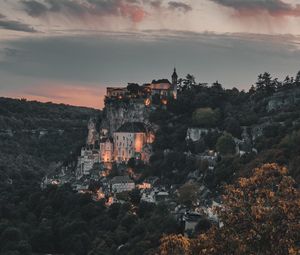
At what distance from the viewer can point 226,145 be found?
245 ft

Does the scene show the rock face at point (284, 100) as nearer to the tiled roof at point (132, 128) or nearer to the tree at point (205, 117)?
the tree at point (205, 117)

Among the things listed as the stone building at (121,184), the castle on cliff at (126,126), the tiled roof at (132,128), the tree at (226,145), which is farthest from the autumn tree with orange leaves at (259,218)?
the tiled roof at (132,128)

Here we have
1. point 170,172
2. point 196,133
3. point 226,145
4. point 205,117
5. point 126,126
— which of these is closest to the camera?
point 226,145

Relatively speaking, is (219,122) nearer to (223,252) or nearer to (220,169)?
(220,169)

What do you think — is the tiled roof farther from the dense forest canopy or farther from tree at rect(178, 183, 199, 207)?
tree at rect(178, 183, 199, 207)

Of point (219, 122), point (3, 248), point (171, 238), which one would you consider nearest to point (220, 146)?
point (219, 122)

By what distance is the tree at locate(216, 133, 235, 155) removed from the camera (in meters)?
74.5

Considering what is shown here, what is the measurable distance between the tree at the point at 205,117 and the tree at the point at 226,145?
736cm

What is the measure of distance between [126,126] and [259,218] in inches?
2879

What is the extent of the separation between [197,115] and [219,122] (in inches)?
109

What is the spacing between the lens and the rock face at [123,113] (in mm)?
89125

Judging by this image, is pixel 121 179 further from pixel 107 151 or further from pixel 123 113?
A: pixel 123 113

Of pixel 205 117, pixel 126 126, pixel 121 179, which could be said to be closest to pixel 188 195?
pixel 121 179

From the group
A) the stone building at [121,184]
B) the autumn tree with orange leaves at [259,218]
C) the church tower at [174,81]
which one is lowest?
the autumn tree with orange leaves at [259,218]
